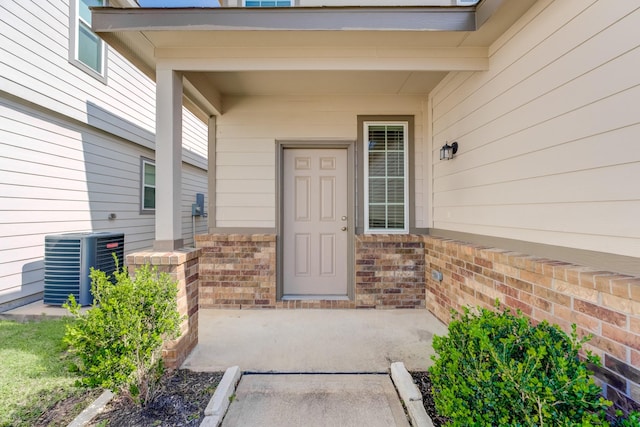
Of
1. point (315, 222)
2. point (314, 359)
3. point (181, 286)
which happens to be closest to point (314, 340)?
point (314, 359)

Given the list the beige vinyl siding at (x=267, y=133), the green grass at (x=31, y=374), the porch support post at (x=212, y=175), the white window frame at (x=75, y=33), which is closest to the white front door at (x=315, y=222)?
the beige vinyl siding at (x=267, y=133)

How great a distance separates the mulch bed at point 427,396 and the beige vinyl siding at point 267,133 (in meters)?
2.10

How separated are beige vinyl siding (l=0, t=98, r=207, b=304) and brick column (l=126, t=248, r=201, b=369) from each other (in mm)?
2525

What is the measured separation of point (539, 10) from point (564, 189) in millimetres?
1278

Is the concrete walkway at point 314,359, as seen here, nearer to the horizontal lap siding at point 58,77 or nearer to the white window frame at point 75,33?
the horizontal lap siding at point 58,77

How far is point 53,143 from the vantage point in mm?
4164

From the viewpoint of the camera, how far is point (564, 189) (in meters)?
1.85

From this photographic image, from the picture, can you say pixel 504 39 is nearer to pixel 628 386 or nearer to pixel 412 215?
pixel 412 215

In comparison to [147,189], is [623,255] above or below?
below

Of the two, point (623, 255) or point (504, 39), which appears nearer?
point (623, 255)

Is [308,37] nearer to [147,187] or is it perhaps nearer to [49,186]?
[49,186]

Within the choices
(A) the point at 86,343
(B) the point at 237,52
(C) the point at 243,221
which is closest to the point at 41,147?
(C) the point at 243,221

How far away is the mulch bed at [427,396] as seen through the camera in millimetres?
1731

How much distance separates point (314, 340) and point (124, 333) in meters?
1.64
